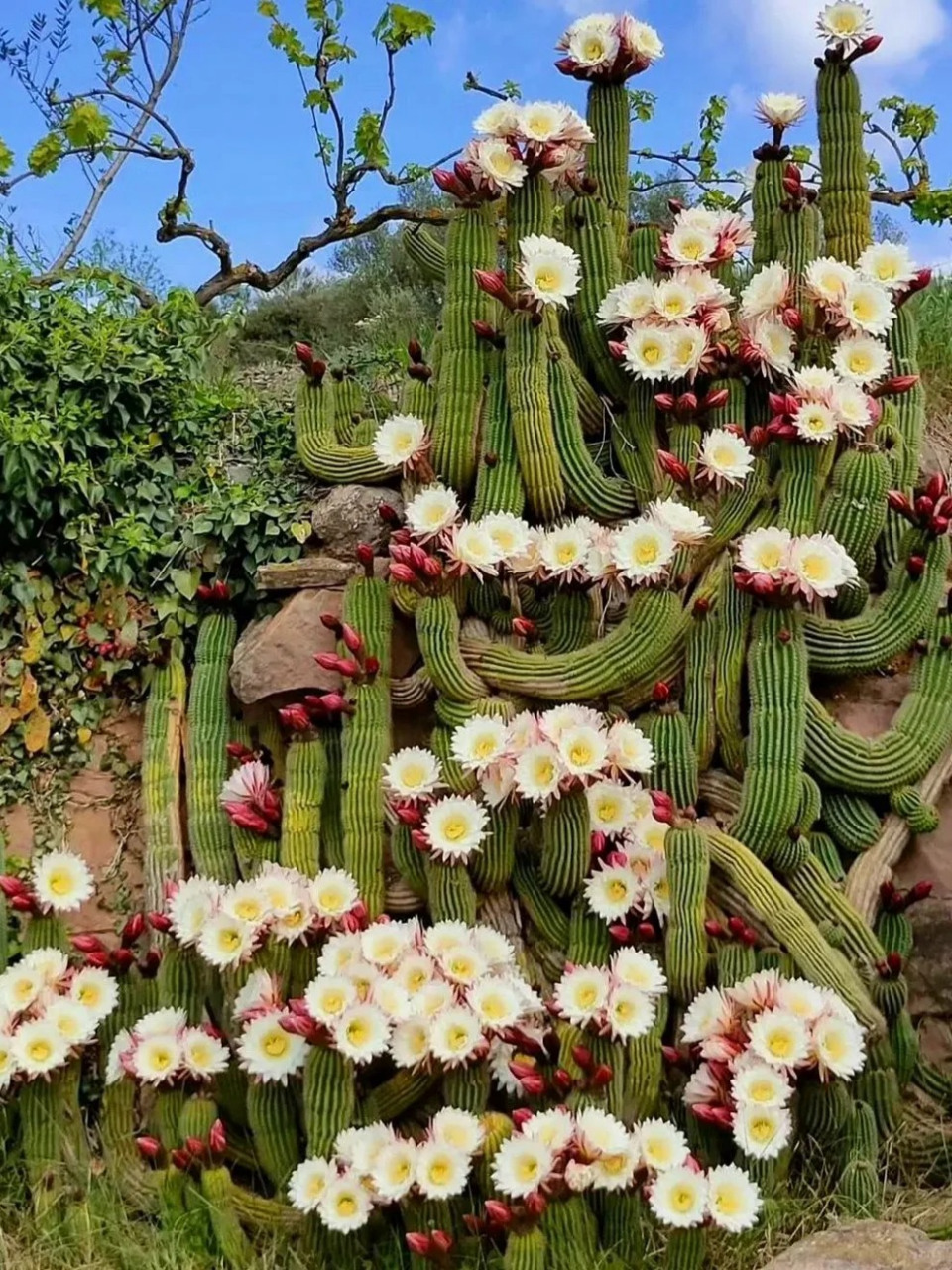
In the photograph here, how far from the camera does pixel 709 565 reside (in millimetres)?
4195

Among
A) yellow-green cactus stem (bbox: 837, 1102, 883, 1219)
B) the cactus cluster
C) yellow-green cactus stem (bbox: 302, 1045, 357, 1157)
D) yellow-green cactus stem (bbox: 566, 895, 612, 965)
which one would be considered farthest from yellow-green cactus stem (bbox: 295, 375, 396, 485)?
yellow-green cactus stem (bbox: 837, 1102, 883, 1219)

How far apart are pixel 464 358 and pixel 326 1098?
2.61 metres

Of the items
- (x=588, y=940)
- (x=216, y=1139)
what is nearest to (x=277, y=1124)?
(x=216, y=1139)

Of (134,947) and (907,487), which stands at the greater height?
(907,487)

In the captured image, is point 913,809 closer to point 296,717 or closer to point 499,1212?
point 499,1212

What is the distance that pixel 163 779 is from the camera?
14.4 feet

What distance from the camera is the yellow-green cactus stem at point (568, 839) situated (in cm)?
376

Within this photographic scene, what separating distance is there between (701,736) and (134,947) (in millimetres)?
2221

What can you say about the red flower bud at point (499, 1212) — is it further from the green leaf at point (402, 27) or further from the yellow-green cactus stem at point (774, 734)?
the green leaf at point (402, 27)

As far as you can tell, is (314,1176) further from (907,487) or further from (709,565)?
(907,487)

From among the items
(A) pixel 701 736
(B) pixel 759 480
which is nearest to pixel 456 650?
(A) pixel 701 736

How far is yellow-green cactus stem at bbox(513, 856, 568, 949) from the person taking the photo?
390 cm

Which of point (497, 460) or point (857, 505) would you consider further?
point (497, 460)

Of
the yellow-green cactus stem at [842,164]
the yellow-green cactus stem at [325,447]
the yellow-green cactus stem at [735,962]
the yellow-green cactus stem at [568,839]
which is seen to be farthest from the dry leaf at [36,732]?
the yellow-green cactus stem at [842,164]
